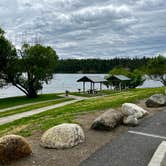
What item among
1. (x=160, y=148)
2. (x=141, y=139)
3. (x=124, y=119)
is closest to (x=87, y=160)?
(x=160, y=148)

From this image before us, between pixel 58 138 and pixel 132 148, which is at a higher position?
pixel 58 138

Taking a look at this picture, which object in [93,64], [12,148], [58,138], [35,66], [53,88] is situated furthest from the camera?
[93,64]

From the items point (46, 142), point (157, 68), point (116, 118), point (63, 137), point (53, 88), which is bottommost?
point (53, 88)

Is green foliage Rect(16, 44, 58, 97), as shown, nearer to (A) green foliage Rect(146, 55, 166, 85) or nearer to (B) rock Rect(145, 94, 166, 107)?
(B) rock Rect(145, 94, 166, 107)

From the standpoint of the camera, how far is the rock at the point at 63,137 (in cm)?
682

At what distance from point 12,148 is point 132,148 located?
9.28 feet

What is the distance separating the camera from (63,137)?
22.8 ft

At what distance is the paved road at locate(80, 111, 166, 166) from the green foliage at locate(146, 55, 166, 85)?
56350 millimetres

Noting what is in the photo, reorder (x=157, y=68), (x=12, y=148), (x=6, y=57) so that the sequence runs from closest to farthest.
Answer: (x=12, y=148)
(x=6, y=57)
(x=157, y=68)

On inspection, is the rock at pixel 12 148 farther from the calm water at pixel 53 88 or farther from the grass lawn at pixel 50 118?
the calm water at pixel 53 88

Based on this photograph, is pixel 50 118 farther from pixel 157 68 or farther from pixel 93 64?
pixel 93 64

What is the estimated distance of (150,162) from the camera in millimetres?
5871

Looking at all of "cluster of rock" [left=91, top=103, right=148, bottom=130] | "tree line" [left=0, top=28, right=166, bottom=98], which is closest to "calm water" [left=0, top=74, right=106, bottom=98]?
"tree line" [left=0, top=28, right=166, bottom=98]

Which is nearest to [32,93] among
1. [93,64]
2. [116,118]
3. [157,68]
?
[157,68]
